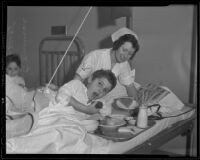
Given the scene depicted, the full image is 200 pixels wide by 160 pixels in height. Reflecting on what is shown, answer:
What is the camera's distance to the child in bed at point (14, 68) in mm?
1295

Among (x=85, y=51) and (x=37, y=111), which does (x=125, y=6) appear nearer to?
(x=85, y=51)

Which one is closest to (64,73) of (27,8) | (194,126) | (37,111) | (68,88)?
(68,88)

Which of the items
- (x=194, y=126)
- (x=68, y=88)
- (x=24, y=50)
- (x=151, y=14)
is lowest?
(x=194, y=126)

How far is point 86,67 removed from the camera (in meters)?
1.32

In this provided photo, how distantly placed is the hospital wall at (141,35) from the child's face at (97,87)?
0.53ft

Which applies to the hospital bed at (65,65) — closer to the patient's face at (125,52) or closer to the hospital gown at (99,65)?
the hospital gown at (99,65)

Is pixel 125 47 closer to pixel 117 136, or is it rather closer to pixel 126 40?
pixel 126 40

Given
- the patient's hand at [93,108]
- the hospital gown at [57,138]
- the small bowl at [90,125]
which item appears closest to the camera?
the hospital gown at [57,138]

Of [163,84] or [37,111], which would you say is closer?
[37,111]

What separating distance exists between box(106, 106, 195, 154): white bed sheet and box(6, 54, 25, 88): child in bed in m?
0.53

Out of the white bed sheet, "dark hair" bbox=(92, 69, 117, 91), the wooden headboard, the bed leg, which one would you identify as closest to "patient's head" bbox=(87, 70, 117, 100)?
"dark hair" bbox=(92, 69, 117, 91)

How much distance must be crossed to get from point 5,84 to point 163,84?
2.55 feet

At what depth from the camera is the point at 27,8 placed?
130cm

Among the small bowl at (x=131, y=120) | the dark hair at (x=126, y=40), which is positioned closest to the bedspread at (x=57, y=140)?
the small bowl at (x=131, y=120)
